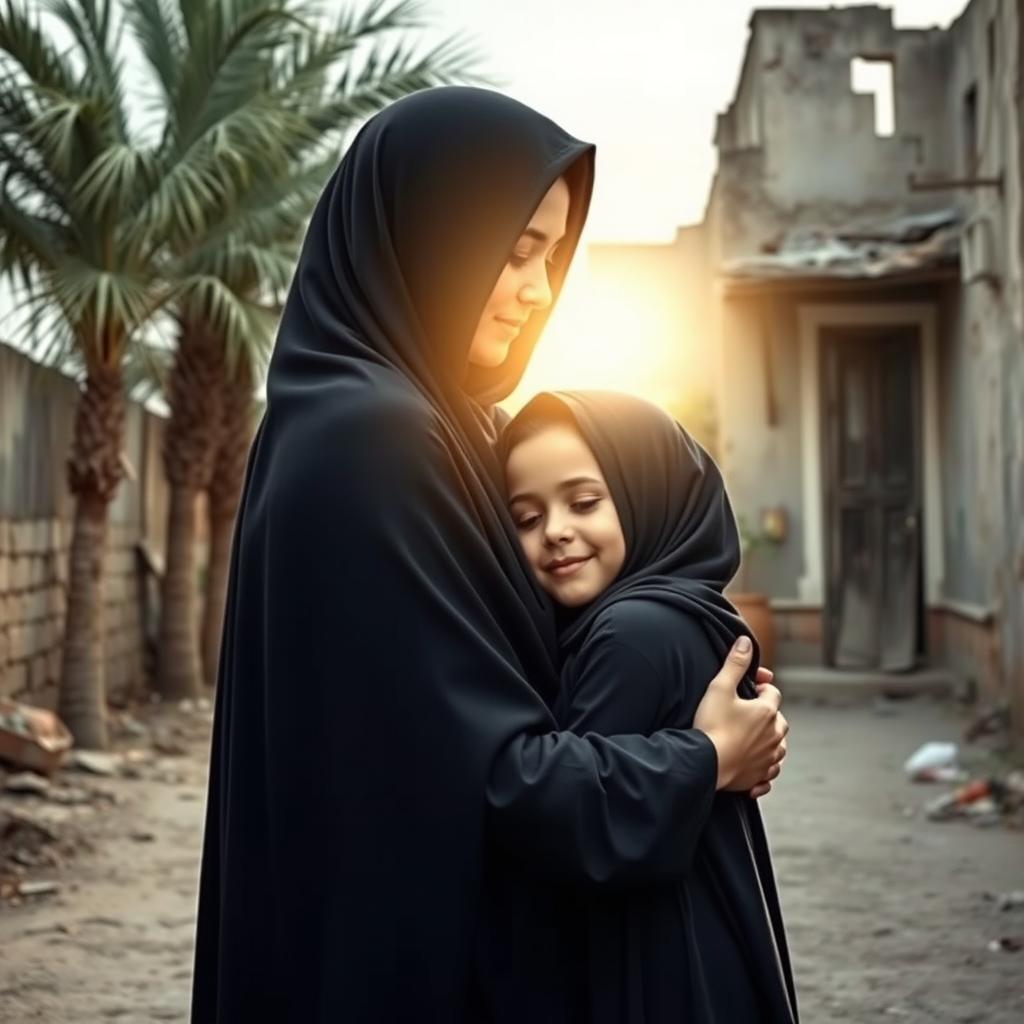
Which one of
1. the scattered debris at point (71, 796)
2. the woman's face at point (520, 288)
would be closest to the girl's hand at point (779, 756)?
the woman's face at point (520, 288)

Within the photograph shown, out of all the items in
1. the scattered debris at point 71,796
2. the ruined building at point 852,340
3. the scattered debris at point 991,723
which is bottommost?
the scattered debris at point 71,796

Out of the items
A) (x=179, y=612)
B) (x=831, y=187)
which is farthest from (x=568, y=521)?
(x=831, y=187)

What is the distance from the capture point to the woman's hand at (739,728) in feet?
5.44

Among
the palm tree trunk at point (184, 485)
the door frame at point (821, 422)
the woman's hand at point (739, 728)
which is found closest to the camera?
the woman's hand at point (739, 728)

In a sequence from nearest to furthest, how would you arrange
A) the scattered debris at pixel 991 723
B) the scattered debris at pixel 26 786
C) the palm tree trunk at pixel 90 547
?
the scattered debris at pixel 26 786 → the scattered debris at pixel 991 723 → the palm tree trunk at pixel 90 547

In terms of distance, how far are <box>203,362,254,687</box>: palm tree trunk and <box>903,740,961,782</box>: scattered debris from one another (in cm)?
646

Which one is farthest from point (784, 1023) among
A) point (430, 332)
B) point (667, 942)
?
point (430, 332)

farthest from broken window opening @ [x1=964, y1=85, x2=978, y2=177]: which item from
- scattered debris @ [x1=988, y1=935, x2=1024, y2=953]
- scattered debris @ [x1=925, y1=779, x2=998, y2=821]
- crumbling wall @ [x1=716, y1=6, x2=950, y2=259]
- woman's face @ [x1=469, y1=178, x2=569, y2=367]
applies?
woman's face @ [x1=469, y1=178, x2=569, y2=367]

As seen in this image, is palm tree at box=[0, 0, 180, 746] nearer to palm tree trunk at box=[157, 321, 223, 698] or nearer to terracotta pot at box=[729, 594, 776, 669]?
palm tree trunk at box=[157, 321, 223, 698]

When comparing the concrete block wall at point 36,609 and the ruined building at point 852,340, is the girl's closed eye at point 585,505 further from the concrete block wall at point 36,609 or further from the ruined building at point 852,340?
the ruined building at point 852,340

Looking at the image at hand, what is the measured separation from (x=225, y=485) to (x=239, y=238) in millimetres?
3237

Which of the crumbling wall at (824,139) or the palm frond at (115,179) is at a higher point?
the crumbling wall at (824,139)

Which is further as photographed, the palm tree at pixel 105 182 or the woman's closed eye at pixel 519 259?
the palm tree at pixel 105 182

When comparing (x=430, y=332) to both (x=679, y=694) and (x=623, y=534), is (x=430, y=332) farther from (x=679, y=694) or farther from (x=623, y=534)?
(x=679, y=694)
